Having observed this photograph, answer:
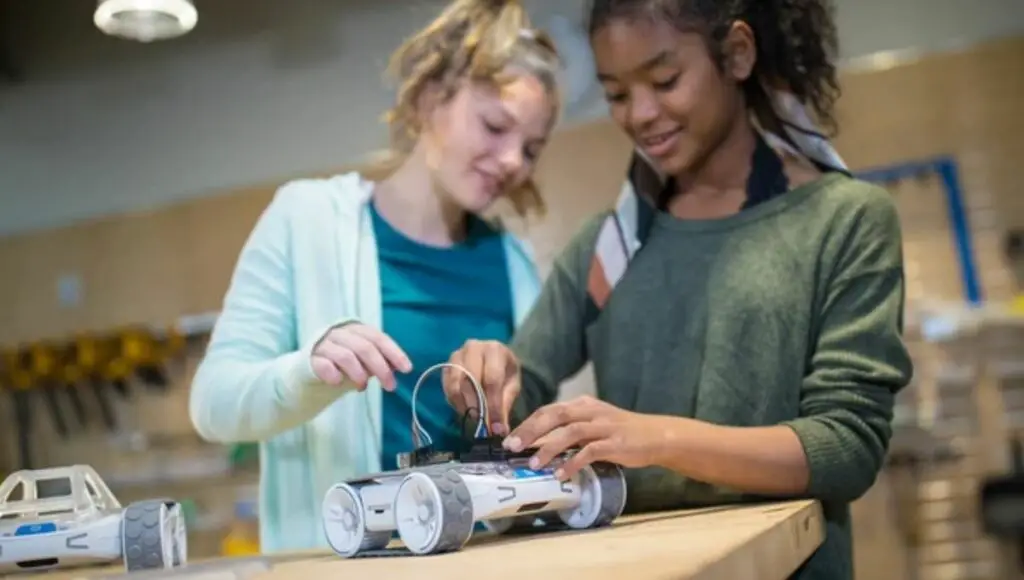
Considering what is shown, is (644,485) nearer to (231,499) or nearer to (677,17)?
(677,17)

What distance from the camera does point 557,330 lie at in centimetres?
93

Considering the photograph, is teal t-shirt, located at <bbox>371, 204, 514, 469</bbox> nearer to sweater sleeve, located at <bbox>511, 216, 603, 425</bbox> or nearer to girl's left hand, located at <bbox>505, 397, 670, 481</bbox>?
sweater sleeve, located at <bbox>511, 216, 603, 425</bbox>

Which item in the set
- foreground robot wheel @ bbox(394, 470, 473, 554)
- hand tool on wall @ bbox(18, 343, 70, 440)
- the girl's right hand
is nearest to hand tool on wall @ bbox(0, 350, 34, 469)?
hand tool on wall @ bbox(18, 343, 70, 440)

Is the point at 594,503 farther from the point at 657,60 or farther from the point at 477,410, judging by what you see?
the point at 657,60

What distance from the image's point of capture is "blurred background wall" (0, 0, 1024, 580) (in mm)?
1511

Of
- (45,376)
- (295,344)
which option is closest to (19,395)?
(45,376)

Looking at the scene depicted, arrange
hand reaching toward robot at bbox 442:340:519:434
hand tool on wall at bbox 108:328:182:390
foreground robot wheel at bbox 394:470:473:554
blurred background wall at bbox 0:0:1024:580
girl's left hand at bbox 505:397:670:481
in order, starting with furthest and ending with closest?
1. hand tool on wall at bbox 108:328:182:390
2. blurred background wall at bbox 0:0:1024:580
3. hand reaching toward robot at bbox 442:340:519:434
4. girl's left hand at bbox 505:397:670:481
5. foreground robot wheel at bbox 394:470:473:554

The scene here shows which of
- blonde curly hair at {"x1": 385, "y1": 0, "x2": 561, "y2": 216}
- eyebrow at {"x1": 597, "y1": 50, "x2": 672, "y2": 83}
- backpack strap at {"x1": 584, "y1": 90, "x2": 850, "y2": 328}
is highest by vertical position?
blonde curly hair at {"x1": 385, "y1": 0, "x2": 561, "y2": 216}

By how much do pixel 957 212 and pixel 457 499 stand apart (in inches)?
48.7

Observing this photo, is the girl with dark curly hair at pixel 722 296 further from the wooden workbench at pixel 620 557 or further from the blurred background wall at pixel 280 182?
the blurred background wall at pixel 280 182

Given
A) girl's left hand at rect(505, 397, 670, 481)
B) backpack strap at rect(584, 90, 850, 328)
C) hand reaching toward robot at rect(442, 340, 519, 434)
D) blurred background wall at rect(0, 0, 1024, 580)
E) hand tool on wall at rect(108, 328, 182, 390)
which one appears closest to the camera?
girl's left hand at rect(505, 397, 670, 481)

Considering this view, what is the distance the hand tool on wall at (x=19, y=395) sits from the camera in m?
2.10

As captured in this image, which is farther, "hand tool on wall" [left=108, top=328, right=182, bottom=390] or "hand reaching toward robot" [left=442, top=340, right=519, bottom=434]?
"hand tool on wall" [left=108, top=328, right=182, bottom=390]

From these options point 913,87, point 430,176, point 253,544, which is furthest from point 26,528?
point 913,87
